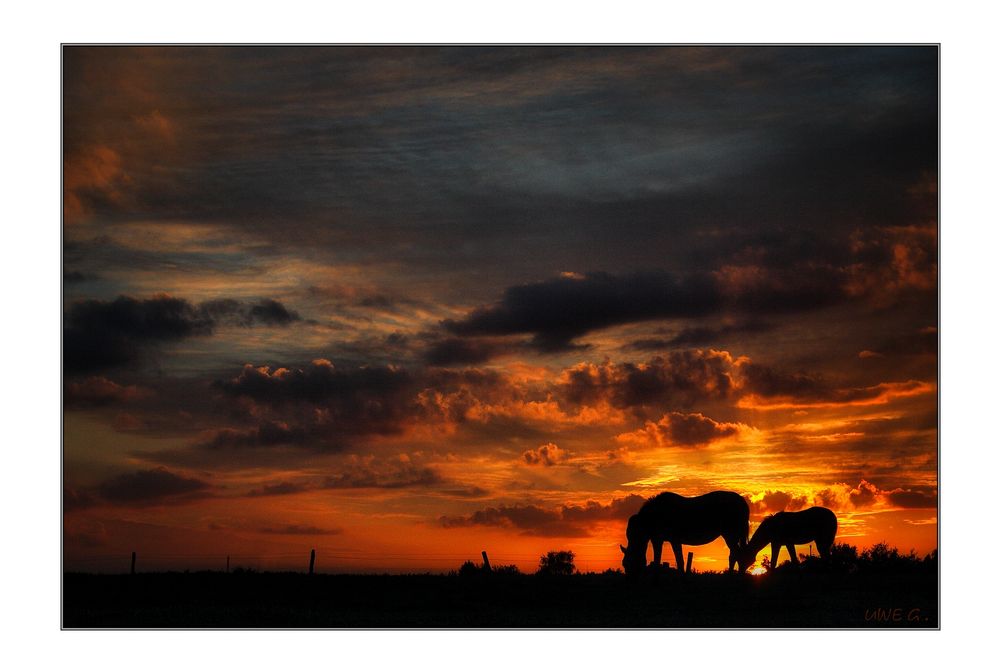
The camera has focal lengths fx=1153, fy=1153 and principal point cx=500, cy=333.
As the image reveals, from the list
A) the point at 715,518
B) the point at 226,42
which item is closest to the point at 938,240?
the point at 715,518

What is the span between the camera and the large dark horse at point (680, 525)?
3152 cm

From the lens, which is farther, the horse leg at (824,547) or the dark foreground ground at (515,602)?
the horse leg at (824,547)

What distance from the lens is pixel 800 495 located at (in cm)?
2981

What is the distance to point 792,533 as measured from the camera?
31.5 meters

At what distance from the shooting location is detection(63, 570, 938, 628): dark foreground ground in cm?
2756

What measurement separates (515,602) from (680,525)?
5536mm

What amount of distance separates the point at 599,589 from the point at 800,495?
18.9 feet

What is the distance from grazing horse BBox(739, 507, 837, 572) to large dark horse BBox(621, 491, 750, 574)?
39cm

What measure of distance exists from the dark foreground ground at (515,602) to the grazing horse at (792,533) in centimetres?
113

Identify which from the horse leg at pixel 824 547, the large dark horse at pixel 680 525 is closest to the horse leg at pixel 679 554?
the large dark horse at pixel 680 525
